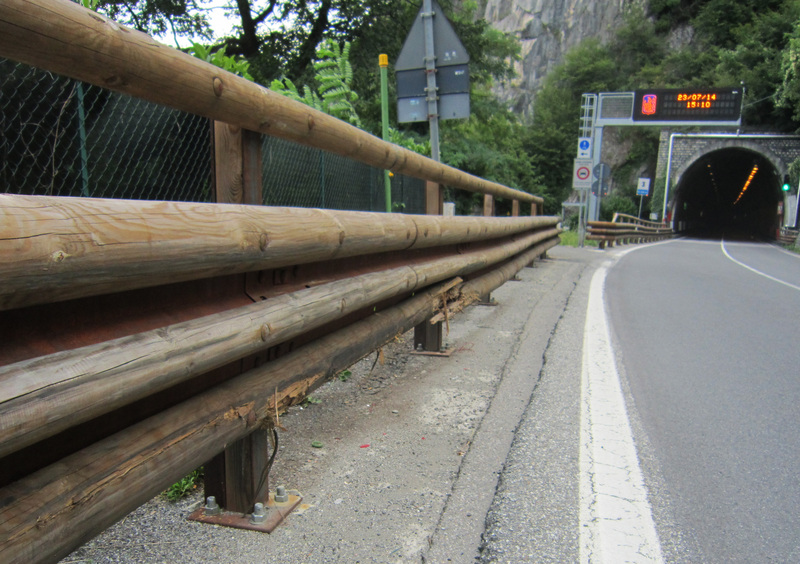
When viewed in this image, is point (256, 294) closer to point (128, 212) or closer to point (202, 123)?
point (128, 212)

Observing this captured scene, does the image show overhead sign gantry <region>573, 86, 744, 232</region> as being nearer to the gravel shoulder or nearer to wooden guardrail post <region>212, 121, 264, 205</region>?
the gravel shoulder

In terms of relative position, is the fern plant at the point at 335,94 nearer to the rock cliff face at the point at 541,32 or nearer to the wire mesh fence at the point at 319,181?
the wire mesh fence at the point at 319,181

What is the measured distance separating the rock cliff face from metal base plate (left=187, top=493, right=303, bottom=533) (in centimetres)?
7434

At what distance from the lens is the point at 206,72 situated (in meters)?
1.93

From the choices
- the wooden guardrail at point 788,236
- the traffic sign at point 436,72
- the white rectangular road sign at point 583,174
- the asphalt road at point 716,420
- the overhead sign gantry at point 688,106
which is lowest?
the wooden guardrail at point 788,236

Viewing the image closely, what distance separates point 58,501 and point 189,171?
105 inches

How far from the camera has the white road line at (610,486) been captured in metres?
2.05

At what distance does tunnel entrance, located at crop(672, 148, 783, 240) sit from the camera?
4194 centimetres

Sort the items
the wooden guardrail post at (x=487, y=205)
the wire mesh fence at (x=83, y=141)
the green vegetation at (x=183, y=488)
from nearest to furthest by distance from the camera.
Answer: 1. the green vegetation at (x=183, y=488)
2. the wire mesh fence at (x=83, y=141)
3. the wooden guardrail post at (x=487, y=205)

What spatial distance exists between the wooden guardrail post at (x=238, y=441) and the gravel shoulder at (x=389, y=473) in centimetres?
13

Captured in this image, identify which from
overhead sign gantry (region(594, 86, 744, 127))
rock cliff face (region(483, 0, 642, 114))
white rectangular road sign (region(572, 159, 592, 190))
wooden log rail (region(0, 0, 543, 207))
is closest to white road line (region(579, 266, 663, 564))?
wooden log rail (region(0, 0, 543, 207))

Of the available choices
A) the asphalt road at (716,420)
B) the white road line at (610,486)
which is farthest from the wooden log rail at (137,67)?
the asphalt road at (716,420)

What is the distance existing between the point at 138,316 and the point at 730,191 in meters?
69.2

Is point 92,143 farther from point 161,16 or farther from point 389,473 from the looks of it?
point 161,16
